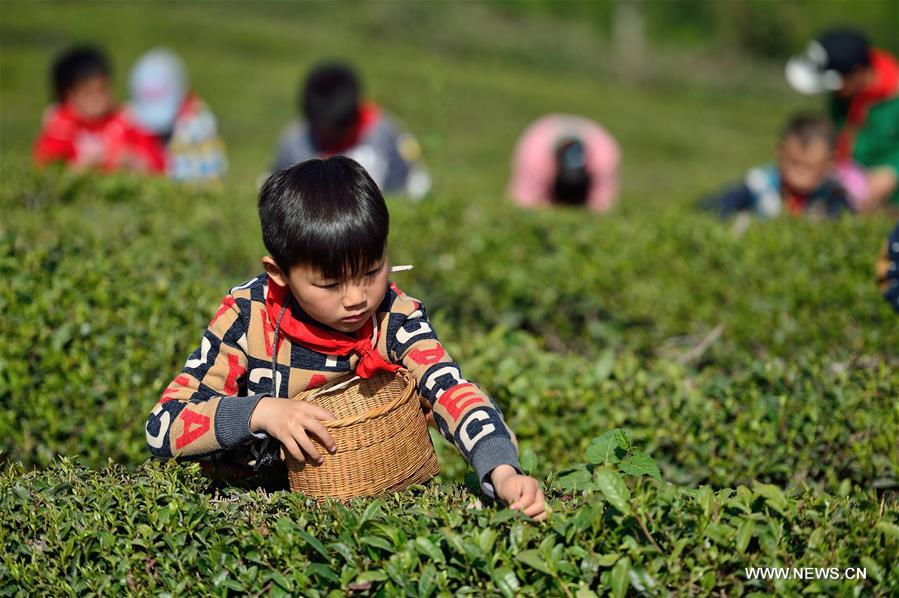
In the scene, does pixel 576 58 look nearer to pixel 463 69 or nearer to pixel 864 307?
pixel 463 69

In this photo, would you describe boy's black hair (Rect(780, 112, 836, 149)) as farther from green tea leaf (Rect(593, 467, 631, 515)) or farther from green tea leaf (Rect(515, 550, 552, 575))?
green tea leaf (Rect(515, 550, 552, 575))

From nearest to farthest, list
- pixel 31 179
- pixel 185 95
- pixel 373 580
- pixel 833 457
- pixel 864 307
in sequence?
pixel 373 580, pixel 833 457, pixel 864 307, pixel 31 179, pixel 185 95

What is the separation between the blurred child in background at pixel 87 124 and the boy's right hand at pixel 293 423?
5.77m

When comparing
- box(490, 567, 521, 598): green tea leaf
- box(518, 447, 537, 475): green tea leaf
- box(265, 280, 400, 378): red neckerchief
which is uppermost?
box(265, 280, 400, 378): red neckerchief

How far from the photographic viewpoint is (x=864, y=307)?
528 centimetres

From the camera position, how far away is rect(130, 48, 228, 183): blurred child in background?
8.35 meters

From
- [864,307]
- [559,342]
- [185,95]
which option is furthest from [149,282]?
[185,95]

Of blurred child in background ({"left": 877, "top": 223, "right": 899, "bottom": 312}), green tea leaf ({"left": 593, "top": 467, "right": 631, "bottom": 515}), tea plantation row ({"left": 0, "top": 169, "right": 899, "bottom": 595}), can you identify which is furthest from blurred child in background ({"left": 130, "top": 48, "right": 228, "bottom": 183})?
green tea leaf ({"left": 593, "top": 467, "right": 631, "bottom": 515})

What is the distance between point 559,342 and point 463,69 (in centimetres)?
1799

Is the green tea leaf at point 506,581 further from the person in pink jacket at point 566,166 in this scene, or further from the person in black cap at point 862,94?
the person in pink jacket at point 566,166

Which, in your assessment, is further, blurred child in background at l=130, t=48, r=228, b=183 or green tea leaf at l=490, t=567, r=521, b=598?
blurred child in background at l=130, t=48, r=228, b=183

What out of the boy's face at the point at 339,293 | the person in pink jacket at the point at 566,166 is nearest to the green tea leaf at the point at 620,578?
the boy's face at the point at 339,293

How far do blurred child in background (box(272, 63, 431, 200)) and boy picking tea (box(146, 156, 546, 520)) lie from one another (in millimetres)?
4175

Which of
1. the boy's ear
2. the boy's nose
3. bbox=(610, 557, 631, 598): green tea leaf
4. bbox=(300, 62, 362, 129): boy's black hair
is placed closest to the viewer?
bbox=(610, 557, 631, 598): green tea leaf
